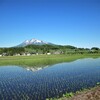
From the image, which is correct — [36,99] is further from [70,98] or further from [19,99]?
[70,98]

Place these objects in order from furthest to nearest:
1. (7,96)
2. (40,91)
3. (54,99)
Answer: (40,91), (7,96), (54,99)

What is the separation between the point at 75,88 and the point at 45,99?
664 cm

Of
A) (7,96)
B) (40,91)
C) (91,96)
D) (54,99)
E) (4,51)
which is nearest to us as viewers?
(91,96)

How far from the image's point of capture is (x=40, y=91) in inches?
1051

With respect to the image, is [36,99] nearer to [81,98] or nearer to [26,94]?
[26,94]

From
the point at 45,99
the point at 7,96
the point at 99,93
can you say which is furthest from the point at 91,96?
the point at 7,96

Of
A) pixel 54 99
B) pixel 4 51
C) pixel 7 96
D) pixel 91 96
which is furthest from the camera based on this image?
pixel 4 51

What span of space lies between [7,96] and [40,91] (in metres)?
4.60

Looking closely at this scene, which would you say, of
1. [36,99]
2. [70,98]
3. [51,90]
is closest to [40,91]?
[51,90]

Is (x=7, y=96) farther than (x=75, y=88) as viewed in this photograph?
No

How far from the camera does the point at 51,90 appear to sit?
88.4 ft

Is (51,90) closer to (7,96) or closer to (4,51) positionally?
(7,96)

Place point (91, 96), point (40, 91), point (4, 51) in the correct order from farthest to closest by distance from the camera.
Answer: point (4, 51) → point (40, 91) → point (91, 96)

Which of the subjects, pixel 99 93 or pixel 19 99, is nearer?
pixel 99 93
